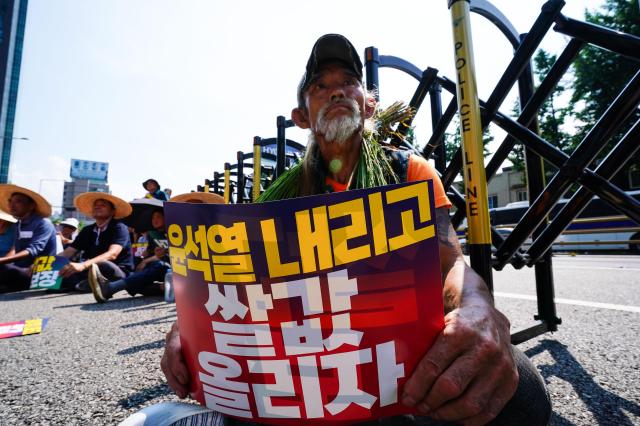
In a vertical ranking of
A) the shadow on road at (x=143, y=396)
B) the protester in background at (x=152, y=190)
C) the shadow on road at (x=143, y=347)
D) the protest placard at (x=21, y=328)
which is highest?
the protester in background at (x=152, y=190)

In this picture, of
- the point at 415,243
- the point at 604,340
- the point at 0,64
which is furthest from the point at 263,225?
the point at 0,64

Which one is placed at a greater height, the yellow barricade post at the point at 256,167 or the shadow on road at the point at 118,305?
the yellow barricade post at the point at 256,167

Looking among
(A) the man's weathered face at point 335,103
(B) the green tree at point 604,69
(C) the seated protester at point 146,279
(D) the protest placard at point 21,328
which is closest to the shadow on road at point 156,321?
(D) the protest placard at point 21,328

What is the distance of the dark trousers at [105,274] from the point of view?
3.80 m

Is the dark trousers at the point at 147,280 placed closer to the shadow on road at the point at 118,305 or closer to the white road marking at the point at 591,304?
the shadow on road at the point at 118,305

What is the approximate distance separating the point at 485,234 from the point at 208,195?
3.95 meters

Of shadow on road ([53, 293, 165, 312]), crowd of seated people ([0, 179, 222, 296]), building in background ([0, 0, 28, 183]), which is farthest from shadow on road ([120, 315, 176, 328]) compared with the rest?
building in background ([0, 0, 28, 183])

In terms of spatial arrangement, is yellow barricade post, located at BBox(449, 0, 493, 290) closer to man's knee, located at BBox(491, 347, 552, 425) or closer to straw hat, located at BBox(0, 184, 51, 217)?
man's knee, located at BBox(491, 347, 552, 425)

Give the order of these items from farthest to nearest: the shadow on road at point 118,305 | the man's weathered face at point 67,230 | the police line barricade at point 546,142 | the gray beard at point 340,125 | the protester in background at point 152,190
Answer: the man's weathered face at point 67,230 → the protester in background at point 152,190 → the shadow on road at point 118,305 → the gray beard at point 340,125 → the police line barricade at point 546,142

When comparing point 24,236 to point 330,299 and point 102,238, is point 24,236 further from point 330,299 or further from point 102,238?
point 330,299

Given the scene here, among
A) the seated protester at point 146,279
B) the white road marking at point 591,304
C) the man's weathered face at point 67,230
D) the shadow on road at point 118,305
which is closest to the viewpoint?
the white road marking at point 591,304

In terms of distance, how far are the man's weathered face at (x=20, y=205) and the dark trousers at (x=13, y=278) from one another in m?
0.70

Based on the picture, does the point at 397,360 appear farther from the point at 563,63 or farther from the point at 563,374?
the point at 563,63

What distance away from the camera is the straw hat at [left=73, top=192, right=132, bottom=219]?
4258mm
